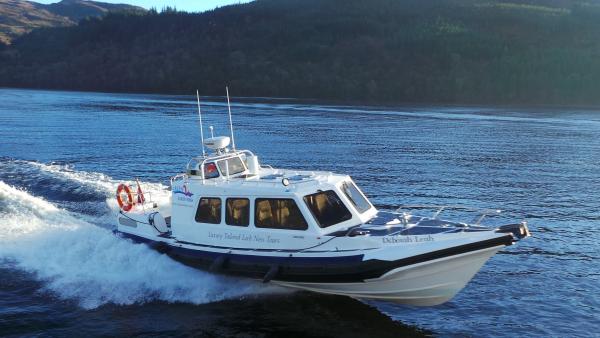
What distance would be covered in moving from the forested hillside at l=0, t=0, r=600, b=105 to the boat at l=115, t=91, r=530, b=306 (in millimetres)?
97187

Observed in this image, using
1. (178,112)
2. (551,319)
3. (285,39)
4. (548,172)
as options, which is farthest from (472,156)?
(285,39)

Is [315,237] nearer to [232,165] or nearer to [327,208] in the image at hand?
[327,208]

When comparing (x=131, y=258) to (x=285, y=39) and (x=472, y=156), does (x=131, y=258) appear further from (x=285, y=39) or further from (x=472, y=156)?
(x=285, y=39)

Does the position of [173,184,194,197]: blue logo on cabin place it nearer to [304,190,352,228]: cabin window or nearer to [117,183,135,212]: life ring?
[117,183,135,212]: life ring

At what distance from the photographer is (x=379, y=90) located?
380 ft

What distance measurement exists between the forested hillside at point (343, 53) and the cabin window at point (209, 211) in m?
97.7

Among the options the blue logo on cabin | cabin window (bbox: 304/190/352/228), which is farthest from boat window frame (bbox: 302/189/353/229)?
the blue logo on cabin

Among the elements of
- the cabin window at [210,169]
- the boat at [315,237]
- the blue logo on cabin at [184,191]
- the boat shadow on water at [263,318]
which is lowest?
the boat shadow on water at [263,318]

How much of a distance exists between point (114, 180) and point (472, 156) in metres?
25.9

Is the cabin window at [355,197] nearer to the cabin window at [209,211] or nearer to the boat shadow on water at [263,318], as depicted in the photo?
the boat shadow on water at [263,318]

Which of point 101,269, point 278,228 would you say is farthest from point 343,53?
point 278,228

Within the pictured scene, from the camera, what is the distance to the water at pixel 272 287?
610 inches

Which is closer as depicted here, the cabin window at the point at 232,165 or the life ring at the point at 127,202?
the cabin window at the point at 232,165

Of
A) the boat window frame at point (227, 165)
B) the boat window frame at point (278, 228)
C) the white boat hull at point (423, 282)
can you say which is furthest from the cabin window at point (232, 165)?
the white boat hull at point (423, 282)
